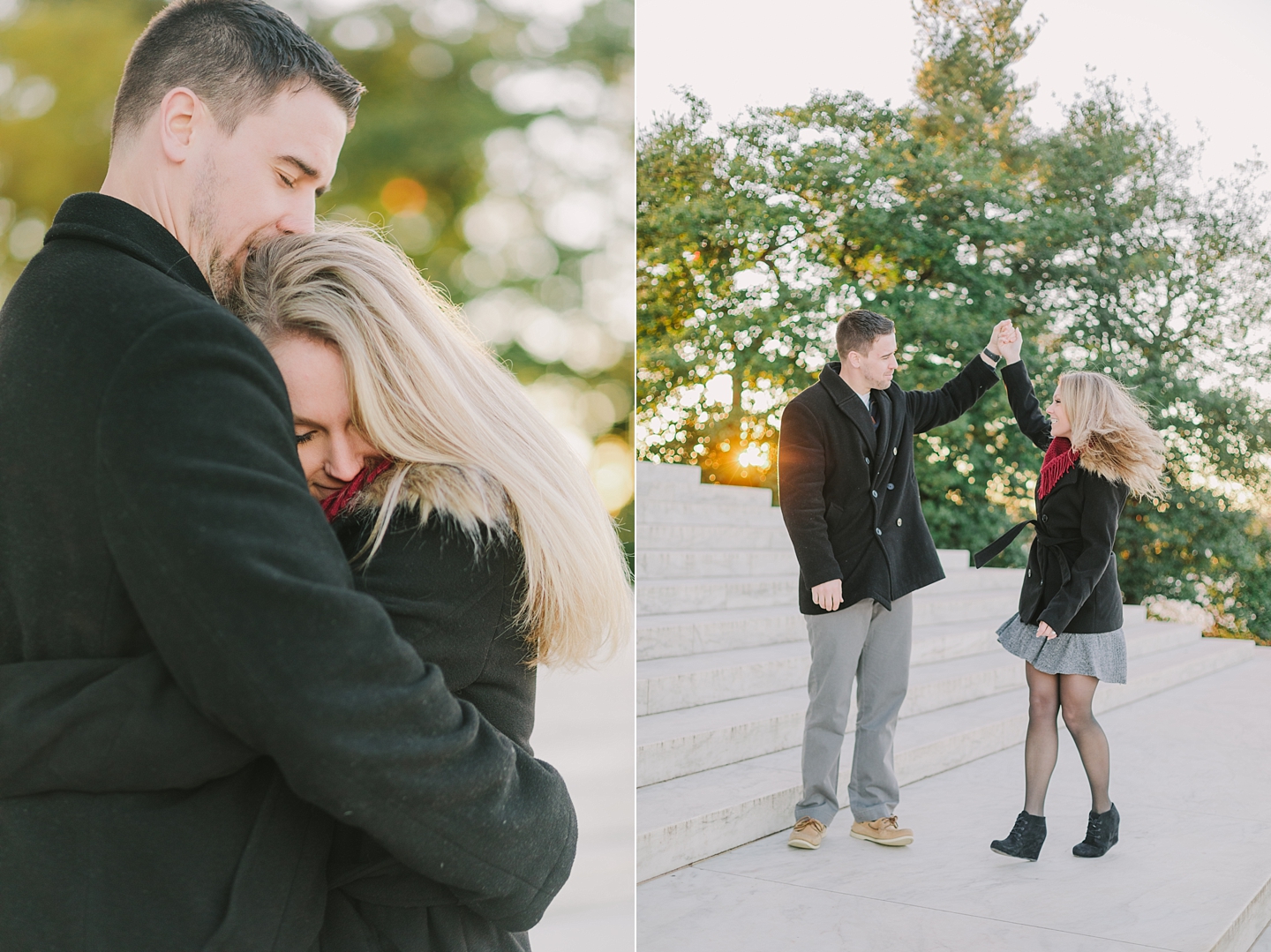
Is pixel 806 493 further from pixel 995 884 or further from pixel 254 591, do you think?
pixel 254 591

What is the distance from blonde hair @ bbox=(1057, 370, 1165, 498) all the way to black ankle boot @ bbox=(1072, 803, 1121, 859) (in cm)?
104

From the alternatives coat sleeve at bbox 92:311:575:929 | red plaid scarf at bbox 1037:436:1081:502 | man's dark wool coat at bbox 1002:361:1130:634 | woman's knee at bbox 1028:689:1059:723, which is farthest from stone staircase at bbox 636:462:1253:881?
coat sleeve at bbox 92:311:575:929

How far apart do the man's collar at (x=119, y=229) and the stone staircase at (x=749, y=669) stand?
99.9 inches

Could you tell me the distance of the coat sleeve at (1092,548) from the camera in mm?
3096

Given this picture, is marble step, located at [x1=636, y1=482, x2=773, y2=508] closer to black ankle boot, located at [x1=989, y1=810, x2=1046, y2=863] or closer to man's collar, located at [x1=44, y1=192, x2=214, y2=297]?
black ankle boot, located at [x1=989, y1=810, x2=1046, y2=863]

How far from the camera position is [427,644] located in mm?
833

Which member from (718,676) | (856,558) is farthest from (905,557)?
(718,676)

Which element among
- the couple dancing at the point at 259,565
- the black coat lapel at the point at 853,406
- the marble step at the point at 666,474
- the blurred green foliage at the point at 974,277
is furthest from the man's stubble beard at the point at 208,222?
the marble step at the point at 666,474

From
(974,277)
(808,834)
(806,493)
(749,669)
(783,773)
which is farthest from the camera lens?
(974,277)

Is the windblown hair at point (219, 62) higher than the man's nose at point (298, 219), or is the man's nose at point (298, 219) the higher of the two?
Result: the windblown hair at point (219, 62)

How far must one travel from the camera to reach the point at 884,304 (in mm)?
5898

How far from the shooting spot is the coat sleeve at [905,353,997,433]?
3.75 meters

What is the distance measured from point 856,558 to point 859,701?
1.61ft

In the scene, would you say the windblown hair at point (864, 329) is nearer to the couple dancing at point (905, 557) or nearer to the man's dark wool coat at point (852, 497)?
the couple dancing at point (905, 557)
